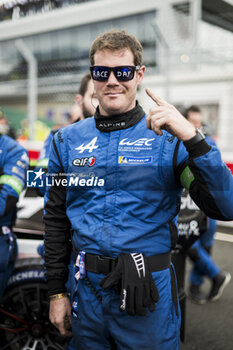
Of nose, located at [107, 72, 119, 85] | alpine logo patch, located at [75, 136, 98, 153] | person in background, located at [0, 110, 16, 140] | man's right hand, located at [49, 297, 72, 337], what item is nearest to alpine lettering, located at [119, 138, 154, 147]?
alpine logo patch, located at [75, 136, 98, 153]

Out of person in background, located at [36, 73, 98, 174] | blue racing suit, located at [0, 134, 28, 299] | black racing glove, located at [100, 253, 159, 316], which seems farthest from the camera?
person in background, located at [36, 73, 98, 174]

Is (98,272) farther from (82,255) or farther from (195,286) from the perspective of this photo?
(195,286)

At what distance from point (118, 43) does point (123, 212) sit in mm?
690

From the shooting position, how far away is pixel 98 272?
146 cm

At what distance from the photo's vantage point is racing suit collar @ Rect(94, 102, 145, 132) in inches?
59.6

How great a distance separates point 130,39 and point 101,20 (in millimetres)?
23315

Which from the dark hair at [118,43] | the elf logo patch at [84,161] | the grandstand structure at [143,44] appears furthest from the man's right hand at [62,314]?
the grandstand structure at [143,44]

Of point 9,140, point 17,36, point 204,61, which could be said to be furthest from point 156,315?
point 17,36

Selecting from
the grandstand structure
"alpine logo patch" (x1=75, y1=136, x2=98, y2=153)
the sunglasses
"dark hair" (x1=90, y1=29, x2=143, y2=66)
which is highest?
the grandstand structure

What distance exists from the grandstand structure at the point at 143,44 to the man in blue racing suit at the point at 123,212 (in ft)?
5.29

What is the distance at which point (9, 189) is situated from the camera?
6.91 ft

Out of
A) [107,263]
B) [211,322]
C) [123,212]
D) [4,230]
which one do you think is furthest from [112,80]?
[211,322]

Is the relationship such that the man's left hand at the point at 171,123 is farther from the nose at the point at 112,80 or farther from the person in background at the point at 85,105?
the person in background at the point at 85,105

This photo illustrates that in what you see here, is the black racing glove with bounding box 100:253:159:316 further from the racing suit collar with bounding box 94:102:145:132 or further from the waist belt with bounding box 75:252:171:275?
the racing suit collar with bounding box 94:102:145:132
